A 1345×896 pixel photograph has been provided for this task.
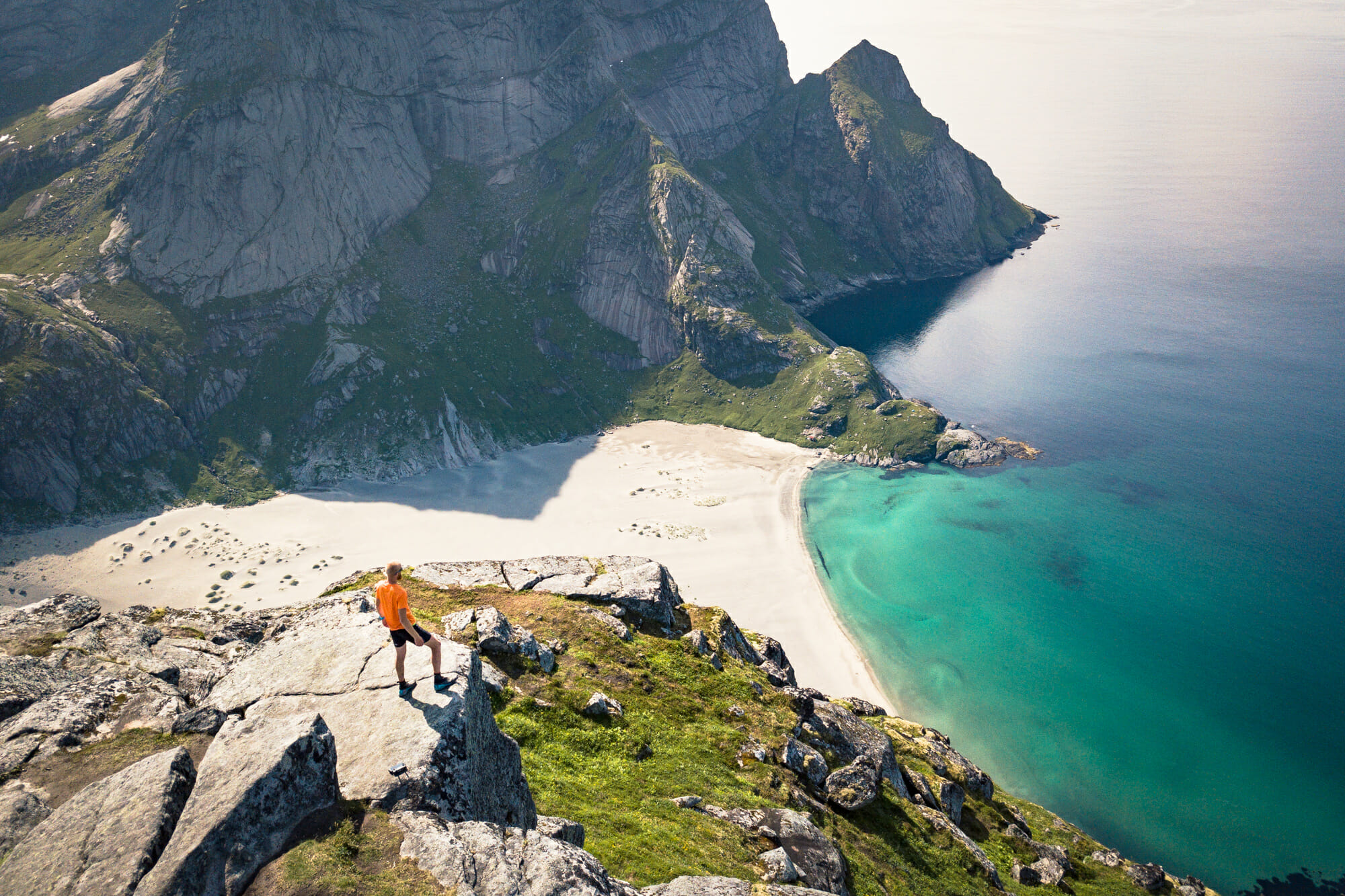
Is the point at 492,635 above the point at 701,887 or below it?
above

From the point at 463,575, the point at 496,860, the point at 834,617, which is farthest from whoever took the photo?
the point at 834,617

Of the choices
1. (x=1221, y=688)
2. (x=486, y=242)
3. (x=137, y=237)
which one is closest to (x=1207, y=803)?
(x=1221, y=688)

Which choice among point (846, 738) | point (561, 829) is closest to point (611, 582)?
point (846, 738)

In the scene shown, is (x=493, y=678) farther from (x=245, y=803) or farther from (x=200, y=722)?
(x=245, y=803)

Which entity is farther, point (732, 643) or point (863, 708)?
point (863, 708)

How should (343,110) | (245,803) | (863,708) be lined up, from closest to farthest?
(245,803), (863,708), (343,110)

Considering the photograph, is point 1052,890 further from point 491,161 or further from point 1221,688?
point 491,161

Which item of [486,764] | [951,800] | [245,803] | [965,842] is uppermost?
[245,803]
